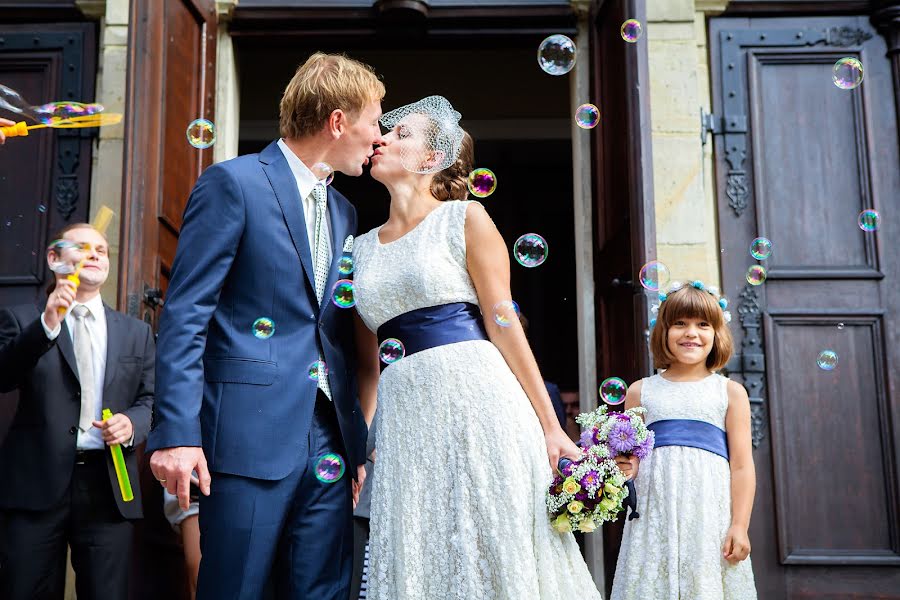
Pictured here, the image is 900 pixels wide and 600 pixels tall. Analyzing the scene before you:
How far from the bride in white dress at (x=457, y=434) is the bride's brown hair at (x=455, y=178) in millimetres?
320

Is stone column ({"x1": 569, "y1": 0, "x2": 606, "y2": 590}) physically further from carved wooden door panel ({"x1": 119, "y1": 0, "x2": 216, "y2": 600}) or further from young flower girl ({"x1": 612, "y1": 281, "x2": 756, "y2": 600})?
carved wooden door panel ({"x1": 119, "y1": 0, "x2": 216, "y2": 600})

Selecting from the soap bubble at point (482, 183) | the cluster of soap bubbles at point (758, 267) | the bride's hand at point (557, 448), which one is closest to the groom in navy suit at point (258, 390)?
the bride's hand at point (557, 448)

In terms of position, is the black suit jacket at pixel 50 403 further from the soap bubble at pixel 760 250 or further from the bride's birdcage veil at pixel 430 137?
the soap bubble at pixel 760 250

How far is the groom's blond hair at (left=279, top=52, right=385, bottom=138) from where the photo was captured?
2.81 meters

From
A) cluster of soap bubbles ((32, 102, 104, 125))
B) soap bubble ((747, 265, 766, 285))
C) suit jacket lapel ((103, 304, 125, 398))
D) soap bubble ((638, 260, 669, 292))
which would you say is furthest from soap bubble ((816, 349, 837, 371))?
cluster of soap bubbles ((32, 102, 104, 125))

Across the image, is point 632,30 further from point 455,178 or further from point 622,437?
point 622,437

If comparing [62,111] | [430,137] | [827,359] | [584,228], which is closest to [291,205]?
[430,137]

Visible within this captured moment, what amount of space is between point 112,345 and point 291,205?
1886mm

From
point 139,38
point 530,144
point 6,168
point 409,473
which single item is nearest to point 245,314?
point 409,473

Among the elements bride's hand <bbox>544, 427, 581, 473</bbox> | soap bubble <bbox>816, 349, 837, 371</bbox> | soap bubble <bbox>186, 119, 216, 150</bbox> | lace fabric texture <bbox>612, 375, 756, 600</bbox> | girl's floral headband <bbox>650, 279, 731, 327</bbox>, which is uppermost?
soap bubble <bbox>186, 119, 216, 150</bbox>

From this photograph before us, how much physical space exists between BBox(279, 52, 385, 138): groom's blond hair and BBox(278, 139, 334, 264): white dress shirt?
10cm

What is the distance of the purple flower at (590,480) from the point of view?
2508 millimetres

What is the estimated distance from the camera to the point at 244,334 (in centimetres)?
250

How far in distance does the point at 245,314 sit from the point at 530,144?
22.4ft
